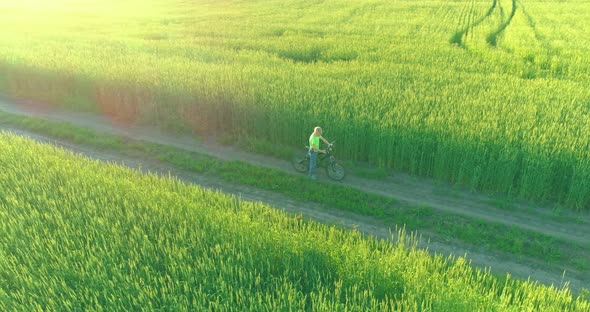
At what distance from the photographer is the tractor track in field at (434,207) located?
7.76 m

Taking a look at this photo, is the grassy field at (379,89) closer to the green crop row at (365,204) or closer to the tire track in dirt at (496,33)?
the tire track in dirt at (496,33)

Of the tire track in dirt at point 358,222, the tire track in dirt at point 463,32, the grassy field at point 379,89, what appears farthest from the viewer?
the tire track in dirt at point 463,32

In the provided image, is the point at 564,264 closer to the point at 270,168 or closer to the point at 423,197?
the point at 423,197

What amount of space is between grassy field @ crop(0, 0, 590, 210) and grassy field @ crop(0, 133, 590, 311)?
5.11 meters

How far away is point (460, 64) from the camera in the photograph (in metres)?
19.2

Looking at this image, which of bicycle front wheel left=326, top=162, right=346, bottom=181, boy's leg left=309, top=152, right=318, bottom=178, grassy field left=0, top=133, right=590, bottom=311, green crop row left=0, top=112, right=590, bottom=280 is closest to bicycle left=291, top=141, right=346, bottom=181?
bicycle front wheel left=326, top=162, right=346, bottom=181

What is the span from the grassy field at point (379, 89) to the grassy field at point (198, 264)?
5114mm

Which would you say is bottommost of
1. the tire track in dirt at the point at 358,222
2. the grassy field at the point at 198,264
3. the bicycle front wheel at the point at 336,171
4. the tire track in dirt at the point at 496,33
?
the tire track in dirt at the point at 358,222

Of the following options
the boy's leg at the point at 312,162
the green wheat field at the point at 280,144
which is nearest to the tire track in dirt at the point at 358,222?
the green wheat field at the point at 280,144

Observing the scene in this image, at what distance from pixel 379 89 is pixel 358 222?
6.81m

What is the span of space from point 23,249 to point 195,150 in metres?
7.76

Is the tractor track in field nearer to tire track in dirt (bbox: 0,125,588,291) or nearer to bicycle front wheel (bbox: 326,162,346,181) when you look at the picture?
tire track in dirt (bbox: 0,125,588,291)

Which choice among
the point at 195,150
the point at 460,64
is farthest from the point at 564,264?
the point at 460,64

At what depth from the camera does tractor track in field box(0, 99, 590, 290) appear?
776 centimetres
